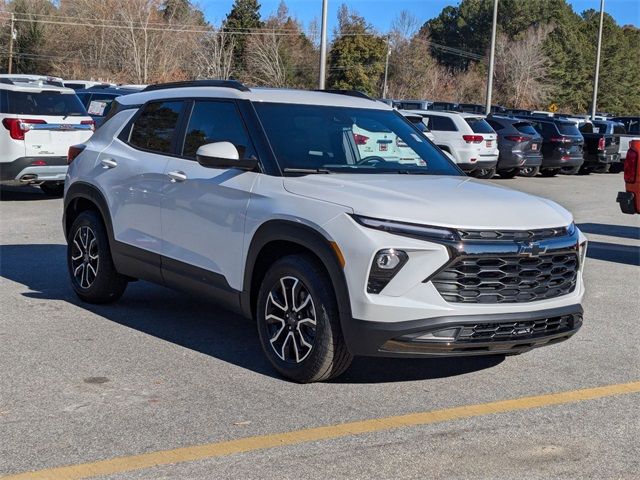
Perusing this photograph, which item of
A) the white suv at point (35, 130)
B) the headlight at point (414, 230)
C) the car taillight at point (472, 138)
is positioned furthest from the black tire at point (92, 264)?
the car taillight at point (472, 138)

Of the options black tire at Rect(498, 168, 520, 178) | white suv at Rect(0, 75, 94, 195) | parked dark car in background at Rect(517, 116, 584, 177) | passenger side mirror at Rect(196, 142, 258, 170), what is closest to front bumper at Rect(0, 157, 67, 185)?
white suv at Rect(0, 75, 94, 195)

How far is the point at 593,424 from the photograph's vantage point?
17.1 ft

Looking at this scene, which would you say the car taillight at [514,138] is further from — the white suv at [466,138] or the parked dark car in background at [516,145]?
the white suv at [466,138]

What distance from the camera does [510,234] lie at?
5.36 metres

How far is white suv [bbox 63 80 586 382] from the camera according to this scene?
520 cm

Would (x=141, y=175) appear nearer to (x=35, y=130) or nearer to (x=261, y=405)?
(x=261, y=405)

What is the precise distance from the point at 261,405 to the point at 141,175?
7.99 feet

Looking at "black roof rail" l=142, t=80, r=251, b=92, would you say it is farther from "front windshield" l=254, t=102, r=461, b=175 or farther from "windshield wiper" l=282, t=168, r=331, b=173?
"windshield wiper" l=282, t=168, r=331, b=173

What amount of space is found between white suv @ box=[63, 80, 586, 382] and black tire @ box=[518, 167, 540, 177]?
1974cm

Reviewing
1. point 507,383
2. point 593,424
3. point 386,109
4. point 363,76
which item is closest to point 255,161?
point 386,109

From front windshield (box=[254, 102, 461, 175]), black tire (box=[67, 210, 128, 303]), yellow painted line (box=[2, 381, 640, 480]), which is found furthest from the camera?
black tire (box=[67, 210, 128, 303])

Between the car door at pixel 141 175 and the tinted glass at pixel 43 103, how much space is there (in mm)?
7738

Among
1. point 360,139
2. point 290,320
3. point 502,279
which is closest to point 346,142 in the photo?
point 360,139

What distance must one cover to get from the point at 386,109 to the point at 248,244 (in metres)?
1.88
